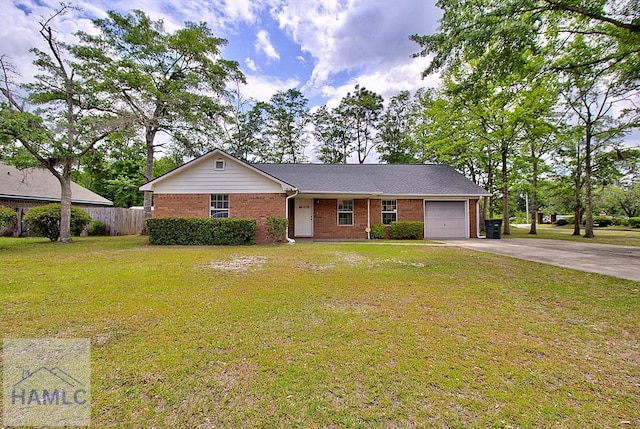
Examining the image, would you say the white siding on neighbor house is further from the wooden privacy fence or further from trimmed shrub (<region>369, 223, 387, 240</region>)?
the wooden privacy fence

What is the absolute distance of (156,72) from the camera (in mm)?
17672

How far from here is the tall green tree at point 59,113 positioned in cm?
1096

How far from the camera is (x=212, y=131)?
18.3m

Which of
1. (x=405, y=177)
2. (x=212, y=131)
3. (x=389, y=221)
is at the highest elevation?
(x=212, y=131)

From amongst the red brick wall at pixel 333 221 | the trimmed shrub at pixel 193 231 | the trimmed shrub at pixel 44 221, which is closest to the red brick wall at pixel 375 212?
the red brick wall at pixel 333 221

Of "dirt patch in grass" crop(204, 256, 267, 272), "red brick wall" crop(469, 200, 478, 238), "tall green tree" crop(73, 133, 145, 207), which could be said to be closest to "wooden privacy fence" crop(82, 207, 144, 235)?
"tall green tree" crop(73, 133, 145, 207)

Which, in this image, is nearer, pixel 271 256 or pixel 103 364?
pixel 103 364

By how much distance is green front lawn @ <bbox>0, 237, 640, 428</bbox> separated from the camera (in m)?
2.01

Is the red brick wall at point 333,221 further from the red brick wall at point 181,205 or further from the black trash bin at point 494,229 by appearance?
the black trash bin at point 494,229

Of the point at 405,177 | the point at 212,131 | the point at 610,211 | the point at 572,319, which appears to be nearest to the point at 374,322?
the point at 572,319

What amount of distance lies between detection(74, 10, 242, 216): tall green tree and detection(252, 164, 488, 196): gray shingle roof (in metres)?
5.68

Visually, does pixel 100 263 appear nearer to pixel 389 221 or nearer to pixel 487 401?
pixel 487 401

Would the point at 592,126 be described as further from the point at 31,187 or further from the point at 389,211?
the point at 31,187

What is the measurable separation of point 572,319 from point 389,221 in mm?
12243
